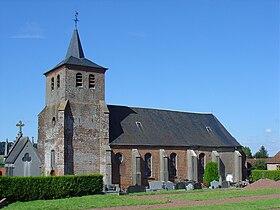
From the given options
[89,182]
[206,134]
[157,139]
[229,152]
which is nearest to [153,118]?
[157,139]

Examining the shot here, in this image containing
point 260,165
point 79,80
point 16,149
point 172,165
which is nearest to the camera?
point 79,80

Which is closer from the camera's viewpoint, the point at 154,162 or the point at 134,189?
the point at 134,189

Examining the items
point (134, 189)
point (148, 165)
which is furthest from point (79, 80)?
point (134, 189)

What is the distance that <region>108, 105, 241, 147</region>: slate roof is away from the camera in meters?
42.8

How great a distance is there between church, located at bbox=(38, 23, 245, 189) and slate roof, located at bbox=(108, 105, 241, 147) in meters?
0.10

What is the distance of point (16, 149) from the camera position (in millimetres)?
Answer: 44875

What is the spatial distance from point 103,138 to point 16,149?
36.2 feet

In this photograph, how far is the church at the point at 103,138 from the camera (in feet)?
128

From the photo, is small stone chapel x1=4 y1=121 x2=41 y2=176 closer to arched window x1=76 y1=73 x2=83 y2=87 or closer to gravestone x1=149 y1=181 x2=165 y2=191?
arched window x1=76 y1=73 x2=83 y2=87

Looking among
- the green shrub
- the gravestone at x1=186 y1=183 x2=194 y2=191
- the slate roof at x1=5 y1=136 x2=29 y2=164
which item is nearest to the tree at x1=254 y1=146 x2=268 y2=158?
the green shrub

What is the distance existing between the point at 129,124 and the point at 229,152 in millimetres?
13220

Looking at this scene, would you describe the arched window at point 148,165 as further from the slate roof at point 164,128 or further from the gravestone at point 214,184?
the gravestone at point 214,184

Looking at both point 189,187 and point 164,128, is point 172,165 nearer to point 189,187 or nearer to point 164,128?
point 164,128

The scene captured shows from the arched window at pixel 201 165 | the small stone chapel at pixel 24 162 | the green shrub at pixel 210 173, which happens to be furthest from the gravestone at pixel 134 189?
the arched window at pixel 201 165
